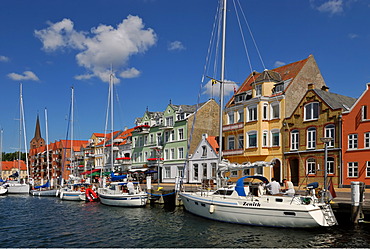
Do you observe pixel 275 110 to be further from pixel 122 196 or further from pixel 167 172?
pixel 167 172

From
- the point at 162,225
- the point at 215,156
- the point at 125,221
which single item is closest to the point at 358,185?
the point at 162,225

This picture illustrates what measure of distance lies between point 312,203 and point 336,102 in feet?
72.5

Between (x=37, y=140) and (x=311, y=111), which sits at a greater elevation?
(x=311, y=111)

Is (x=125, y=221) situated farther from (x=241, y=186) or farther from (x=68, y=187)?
(x=68, y=187)

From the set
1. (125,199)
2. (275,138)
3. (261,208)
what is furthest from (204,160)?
(261,208)

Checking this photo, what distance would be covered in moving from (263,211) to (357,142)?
1909 centimetres

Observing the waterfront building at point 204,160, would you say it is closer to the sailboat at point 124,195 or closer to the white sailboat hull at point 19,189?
the sailboat at point 124,195

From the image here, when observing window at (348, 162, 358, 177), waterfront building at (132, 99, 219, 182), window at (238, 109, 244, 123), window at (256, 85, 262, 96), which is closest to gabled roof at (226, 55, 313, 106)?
window at (256, 85, 262, 96)

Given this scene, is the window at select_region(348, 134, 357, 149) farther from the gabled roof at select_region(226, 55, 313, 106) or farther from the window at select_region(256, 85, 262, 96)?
the window at select_region(256, 85, 262, 96)

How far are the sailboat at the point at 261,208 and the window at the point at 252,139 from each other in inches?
696

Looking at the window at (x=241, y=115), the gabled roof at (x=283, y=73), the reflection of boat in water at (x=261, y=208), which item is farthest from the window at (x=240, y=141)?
the reflection of boat in water at (x=261, y=208)

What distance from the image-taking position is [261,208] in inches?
961

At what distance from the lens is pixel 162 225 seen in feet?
88.8

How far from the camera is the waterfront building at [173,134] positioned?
58.7 meters
